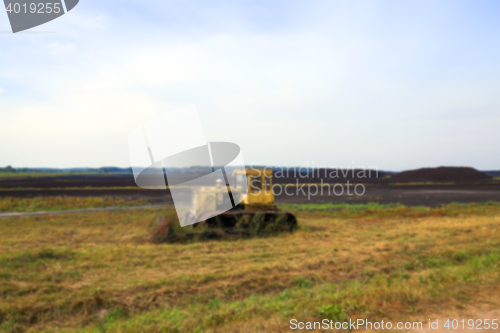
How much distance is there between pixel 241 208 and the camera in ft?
44.1

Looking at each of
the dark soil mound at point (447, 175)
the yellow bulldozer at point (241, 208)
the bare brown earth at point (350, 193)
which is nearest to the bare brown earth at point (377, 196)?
the bare brown earth at point (350, 193)

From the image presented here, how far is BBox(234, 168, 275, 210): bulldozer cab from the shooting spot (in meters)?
13.1

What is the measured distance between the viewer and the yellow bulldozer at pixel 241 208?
11.9 metres

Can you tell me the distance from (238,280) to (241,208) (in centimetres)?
670

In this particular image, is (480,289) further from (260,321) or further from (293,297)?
(260,321)

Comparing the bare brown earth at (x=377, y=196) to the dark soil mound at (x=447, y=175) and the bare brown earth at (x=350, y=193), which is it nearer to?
the bare brown earth at (x=350, y=193)

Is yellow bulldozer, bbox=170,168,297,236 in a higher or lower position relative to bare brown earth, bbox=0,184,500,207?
higher

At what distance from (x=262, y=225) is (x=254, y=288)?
5.71m

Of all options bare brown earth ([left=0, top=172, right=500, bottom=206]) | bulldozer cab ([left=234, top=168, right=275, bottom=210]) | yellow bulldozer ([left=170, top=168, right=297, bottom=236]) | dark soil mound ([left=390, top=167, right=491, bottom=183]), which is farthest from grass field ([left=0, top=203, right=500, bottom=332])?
dark soil mound ([left=390, top=167, right=491, bottom=183])

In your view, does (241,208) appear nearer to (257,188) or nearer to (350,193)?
(257,188)

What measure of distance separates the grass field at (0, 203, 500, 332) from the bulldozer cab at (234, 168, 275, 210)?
1.77 meters

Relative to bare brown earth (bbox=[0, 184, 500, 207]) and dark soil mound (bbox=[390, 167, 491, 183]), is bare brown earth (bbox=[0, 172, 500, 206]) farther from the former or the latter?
dark soil mound (bbox=[390, 167, 491, 183])

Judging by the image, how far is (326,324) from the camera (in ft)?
14.3

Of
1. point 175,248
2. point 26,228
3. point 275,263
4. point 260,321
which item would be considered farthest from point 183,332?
point 26,228
